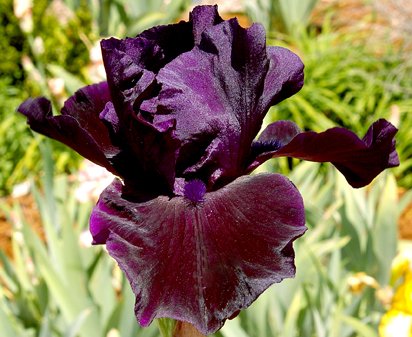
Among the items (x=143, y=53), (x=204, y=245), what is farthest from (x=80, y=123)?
(x=204, y=245)

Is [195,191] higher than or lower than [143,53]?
lower

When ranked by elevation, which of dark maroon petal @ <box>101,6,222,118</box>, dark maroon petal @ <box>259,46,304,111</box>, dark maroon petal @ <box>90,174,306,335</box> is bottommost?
dark maroon petal @ <box>90,174,306,335</box>

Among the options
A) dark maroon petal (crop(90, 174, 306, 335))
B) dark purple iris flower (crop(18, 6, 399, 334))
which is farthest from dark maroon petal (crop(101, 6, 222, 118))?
dark maroon petal (crop(90, 174, 306, 335))

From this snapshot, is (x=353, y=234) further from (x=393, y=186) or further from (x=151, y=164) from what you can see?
(x=151, y=164)

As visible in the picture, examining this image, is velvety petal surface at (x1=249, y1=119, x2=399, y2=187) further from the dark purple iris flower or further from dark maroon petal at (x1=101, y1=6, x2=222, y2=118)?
dark maroon petal at (x1=101, y1=6, x2=222, y2=118)

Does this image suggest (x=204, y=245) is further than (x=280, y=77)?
No

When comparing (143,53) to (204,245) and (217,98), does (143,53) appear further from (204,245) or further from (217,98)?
(204,245)

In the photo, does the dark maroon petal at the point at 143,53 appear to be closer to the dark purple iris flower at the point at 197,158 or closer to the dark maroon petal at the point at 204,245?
the dark purple iris flower at the point at 197,158

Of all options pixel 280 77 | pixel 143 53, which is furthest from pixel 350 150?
pixel 143 53
